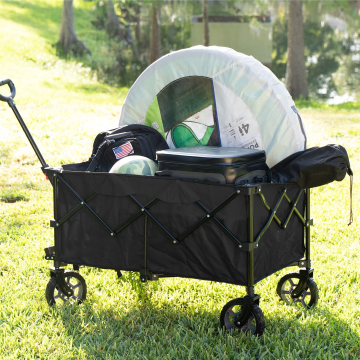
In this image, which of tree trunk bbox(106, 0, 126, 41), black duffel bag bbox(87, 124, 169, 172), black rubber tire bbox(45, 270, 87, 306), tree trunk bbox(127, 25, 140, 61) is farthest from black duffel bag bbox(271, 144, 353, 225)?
tree trunk bbox(106, 0, 126, 41)

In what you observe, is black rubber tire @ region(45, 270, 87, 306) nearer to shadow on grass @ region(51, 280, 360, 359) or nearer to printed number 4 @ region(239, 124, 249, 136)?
shadow on grass @ region(51, 280, 360, 359)

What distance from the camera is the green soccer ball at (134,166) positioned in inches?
141

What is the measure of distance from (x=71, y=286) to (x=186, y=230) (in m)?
1.15

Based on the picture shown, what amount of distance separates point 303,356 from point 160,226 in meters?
1.16

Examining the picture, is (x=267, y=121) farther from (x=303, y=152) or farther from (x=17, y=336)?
(x=17, y=336)

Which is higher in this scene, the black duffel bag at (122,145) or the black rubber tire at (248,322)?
the black duffel bag at (122,145)

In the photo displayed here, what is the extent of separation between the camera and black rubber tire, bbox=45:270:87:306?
368 cm

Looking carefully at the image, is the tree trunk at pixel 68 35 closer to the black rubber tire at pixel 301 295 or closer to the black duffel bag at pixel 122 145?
the black duffel bag at pixel 122 145

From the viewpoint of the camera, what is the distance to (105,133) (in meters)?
4.04

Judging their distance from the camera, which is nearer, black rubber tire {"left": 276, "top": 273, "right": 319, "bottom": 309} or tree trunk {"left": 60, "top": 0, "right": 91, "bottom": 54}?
black rubber tire {"left": 276, "top": 273, "right": 319, "bottom": 309}

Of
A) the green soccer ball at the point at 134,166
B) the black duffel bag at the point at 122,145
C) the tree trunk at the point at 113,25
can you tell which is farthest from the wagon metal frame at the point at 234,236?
the tree trunk at the point at 113,25

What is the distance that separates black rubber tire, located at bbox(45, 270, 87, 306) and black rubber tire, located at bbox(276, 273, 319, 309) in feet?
4.77

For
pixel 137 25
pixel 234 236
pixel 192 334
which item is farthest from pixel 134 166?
pixel 137 25

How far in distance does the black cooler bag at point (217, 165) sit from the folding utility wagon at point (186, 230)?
0.47 feet
